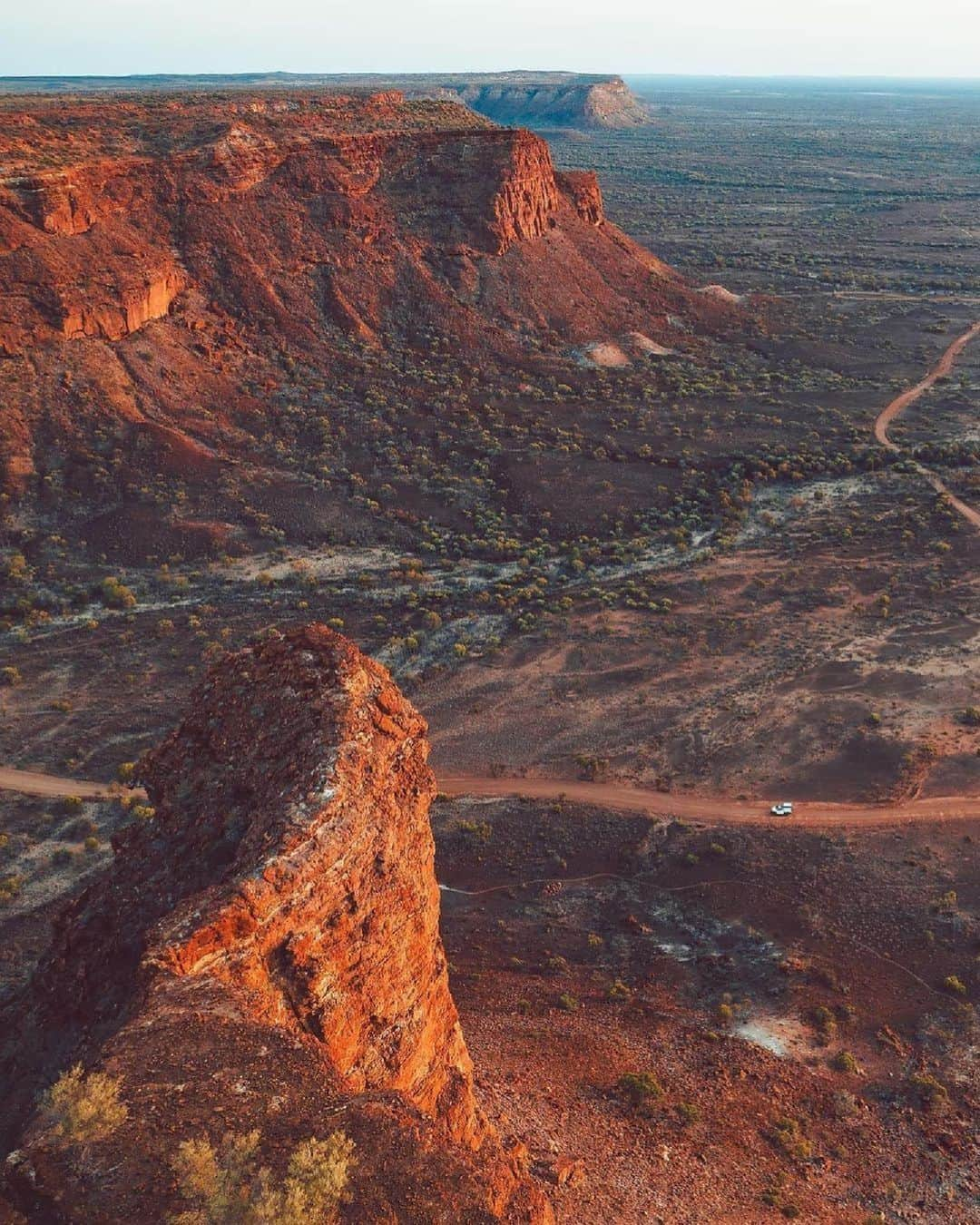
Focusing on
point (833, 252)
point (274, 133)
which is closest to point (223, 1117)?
point (274, 133)

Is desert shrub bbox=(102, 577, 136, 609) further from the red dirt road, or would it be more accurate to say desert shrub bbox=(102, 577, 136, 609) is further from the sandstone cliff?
the red dirt road

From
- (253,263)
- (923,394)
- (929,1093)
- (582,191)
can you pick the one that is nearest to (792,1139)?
(929,1093)

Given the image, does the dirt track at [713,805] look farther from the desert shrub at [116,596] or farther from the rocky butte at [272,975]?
the desert shrub at [116,596]

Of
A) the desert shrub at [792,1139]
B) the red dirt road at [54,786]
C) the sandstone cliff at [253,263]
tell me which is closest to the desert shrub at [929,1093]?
the desert shrub at [792,1139]

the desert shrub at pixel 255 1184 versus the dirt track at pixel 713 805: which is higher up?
the desert shrub at pixel 255 1184

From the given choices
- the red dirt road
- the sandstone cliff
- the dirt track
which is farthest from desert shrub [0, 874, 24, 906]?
the sandstone cliff

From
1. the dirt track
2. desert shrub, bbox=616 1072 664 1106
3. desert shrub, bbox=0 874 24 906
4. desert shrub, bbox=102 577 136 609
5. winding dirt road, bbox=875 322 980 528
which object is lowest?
winding dirt road, bbox=875 322 980 528

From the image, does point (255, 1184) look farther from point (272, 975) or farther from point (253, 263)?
point (253, 263)
